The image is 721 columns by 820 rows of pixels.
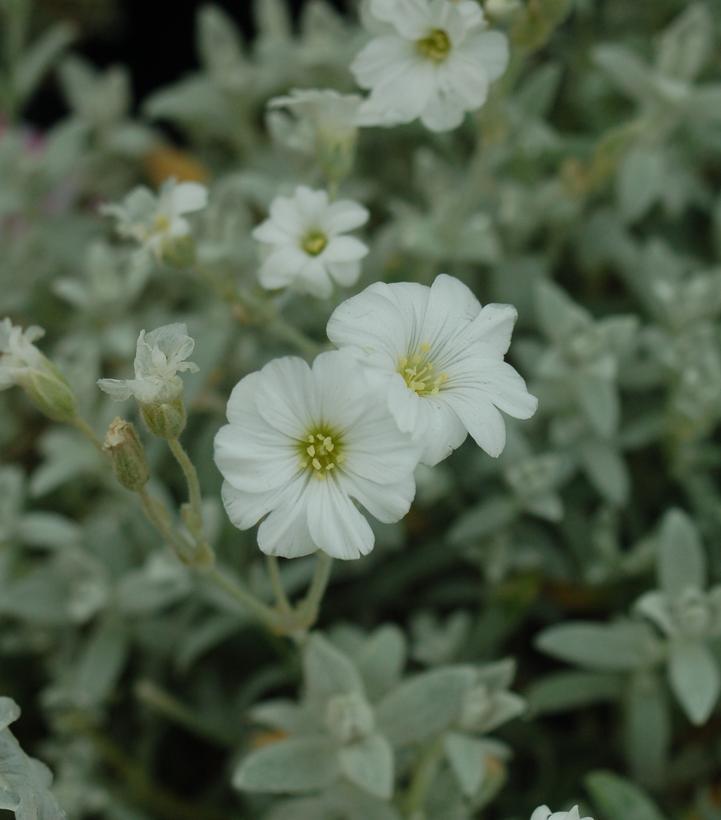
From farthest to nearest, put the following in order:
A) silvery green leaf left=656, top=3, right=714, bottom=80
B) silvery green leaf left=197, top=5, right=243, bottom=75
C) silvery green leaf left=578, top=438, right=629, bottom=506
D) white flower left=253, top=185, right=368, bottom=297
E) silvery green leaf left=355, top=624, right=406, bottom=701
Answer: silvery green leaf left=197, top=5, right=243, bottom=75 → silvery green leaf left=656, top=3, right=714, bottom=80 → silvery green leaf left=578, top=438, right=629, bottom=506 → silvery green leaf left=355, top=624, right=406, bottom=701 → white flower left=253, top=185, right=368, bottom=297

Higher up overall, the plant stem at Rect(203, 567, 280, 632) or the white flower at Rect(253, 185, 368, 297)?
the white flower at Rect(253, 185, 368, 297)

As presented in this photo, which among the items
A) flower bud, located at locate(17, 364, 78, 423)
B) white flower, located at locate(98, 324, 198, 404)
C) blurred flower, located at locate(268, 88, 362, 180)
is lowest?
flower bud, located at locate(17, 364, 78, 423)

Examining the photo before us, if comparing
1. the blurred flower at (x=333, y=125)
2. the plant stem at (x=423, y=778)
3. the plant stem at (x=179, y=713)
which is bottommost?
the plant stem at (x=179, y=713)

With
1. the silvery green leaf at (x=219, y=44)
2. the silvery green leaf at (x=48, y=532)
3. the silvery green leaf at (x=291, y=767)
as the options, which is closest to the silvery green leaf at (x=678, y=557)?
the silvery green leaf at (x=291, y=767)

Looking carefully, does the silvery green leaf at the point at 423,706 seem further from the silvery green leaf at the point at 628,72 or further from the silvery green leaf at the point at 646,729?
the silvery green leaf at the point at 628,72

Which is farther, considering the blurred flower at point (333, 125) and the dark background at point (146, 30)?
the dark background at point (146, 30)

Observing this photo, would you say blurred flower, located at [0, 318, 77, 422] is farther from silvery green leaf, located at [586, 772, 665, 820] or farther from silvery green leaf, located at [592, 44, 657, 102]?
silvery green leaf, located at [592, 44, 657, 102]

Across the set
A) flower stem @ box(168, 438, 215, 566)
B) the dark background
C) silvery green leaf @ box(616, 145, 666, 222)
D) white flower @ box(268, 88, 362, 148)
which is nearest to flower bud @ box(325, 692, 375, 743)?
flower stem @ box(168, 438, 215, 566)

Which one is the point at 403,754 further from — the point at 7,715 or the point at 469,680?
the point at 7,715
